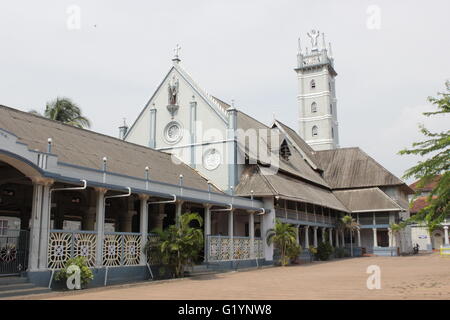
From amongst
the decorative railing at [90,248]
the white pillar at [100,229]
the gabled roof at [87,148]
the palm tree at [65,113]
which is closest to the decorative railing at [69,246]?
the decorative railing at [90,248]

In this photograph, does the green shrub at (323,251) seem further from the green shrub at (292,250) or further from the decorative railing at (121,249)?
the decorative railing at (121,249)

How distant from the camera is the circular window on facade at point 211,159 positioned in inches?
1069

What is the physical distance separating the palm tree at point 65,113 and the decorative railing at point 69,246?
2570 cm

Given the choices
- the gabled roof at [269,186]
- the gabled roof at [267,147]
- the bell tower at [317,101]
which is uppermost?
the bell tower at [317,101]

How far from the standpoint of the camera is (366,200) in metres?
41.7

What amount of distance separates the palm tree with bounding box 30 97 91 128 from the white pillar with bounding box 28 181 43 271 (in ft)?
87.4

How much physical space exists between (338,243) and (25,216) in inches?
1154

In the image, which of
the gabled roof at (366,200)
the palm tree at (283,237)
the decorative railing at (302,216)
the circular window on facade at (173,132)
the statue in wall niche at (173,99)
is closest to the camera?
the palm tree at (283,237)

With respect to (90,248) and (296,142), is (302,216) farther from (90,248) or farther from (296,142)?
(90,248)

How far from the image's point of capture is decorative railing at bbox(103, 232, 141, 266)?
1593 centimetres

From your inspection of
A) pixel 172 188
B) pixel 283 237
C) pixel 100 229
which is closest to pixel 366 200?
pixel 283 237

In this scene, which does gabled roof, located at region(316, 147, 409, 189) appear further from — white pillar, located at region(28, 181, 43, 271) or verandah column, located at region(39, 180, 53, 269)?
white pillar, located at region(28, 181, 43, 271)

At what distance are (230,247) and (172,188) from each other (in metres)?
5.87

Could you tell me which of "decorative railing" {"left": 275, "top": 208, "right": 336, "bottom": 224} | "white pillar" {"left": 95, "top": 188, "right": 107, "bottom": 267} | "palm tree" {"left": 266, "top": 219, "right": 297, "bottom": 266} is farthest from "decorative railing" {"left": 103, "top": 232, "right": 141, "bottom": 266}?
"decorative railing" {"left": 275, "top": 208, "right": 336, "bottom": 224}
